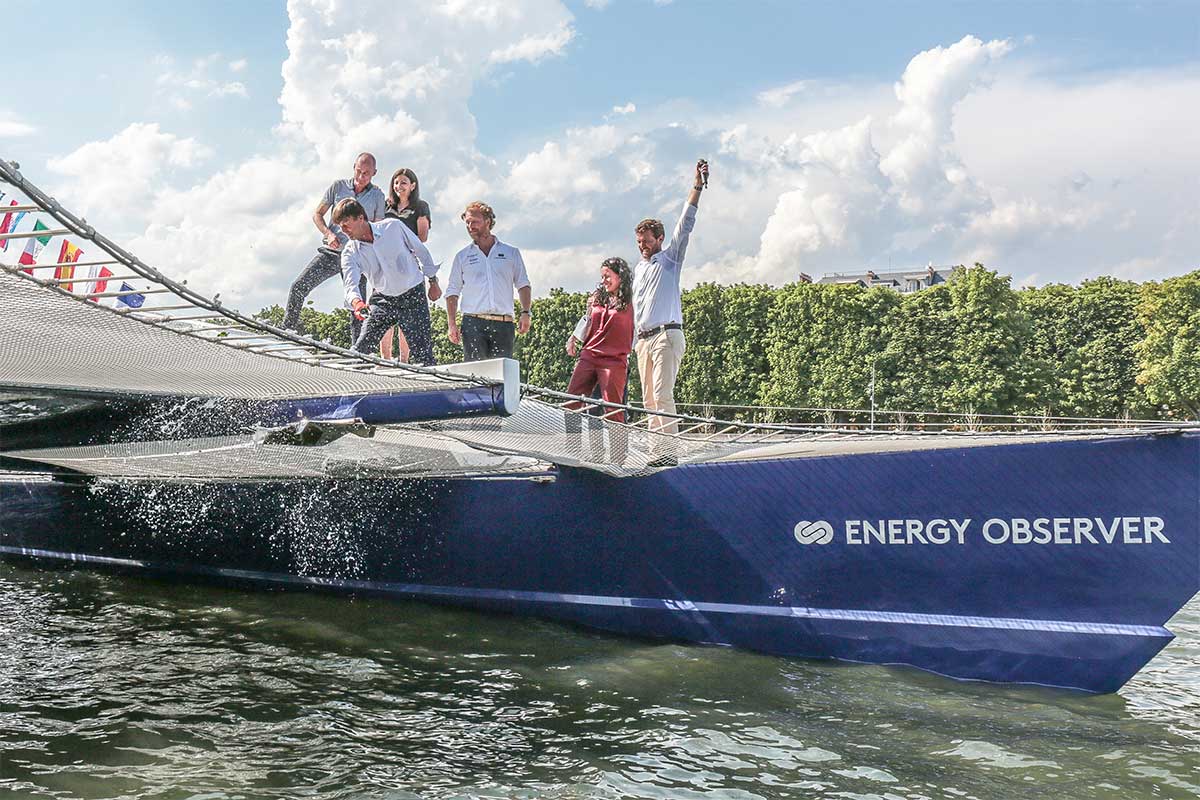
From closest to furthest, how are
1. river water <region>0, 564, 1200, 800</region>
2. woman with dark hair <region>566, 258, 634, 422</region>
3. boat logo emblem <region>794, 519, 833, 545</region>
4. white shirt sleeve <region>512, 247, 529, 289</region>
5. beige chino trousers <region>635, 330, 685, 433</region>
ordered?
river water <region>0, 564, 1200, 800</region>
boat logo emblem <region>794, 519, 833, 545</region>
woman with dark hair <region>566, 258, 634, 422</region>
beige chino trousers <region>635, 330, 685, 433</region>
white shirt sleeve <region>512, 247, 529, 289</region>

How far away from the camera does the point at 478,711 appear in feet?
17.3

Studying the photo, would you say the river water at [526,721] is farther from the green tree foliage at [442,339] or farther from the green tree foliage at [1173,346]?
the green tree foliage at [1173,346]

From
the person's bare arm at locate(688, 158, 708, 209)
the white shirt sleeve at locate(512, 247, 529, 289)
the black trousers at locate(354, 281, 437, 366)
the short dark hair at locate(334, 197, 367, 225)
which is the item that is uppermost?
the person's bare arm at locate(688, 158, 708, 209)

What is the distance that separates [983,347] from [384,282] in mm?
28650

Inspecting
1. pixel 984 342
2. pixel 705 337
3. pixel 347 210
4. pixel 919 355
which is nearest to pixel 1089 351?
pixel 984 342

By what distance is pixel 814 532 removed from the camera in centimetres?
594

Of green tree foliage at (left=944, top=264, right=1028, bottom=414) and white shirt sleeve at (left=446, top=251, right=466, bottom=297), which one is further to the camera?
green tree foliage at (left=944, top=264, right=1028, bottom=414)

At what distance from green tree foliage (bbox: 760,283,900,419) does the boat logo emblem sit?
2833 cm

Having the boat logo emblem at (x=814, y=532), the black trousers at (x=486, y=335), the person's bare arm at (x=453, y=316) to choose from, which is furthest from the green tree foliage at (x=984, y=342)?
the boat logo emblem at (x=814, y=532)

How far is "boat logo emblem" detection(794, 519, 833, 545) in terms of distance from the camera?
591 cm

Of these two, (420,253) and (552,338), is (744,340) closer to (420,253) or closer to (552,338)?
(552,338)

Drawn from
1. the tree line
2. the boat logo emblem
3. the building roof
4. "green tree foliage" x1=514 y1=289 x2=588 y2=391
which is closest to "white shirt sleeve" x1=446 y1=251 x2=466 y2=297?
the boat logo emblem

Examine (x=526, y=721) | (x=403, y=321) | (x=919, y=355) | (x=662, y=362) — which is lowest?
(x=526, y=721)

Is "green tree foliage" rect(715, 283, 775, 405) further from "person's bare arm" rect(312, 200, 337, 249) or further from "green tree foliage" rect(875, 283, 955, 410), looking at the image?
"person's bare arm" rect(312, 200, 337, 249)
